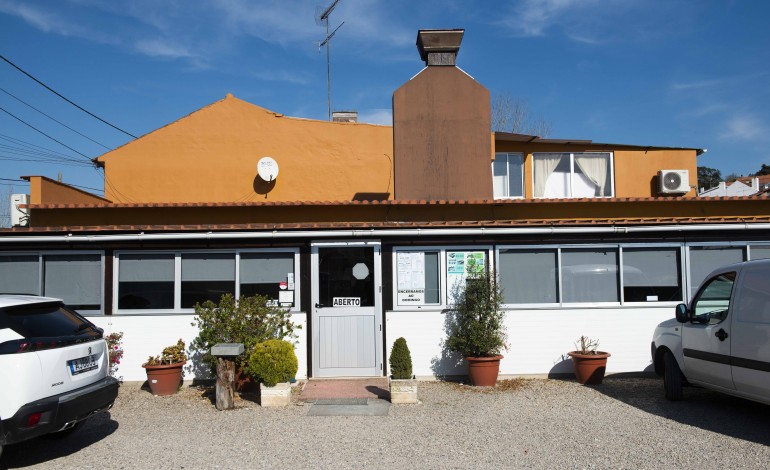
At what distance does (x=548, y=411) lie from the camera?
879 centimetres

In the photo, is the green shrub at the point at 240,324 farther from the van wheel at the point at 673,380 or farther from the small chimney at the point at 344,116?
the small chimney at the point at 344,116

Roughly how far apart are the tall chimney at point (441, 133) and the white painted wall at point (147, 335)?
555cm

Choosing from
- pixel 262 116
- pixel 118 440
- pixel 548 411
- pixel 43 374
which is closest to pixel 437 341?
pixel 548 411

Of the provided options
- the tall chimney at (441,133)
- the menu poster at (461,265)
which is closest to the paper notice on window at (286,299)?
the menu poster at (461,265)

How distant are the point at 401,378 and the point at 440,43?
9.48 meters

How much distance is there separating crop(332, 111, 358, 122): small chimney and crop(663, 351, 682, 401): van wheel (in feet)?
41.2

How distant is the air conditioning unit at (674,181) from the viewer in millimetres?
16578

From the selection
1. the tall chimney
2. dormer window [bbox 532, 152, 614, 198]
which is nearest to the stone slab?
the tall chimney

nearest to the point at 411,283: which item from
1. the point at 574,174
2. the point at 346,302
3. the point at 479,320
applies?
the point at 346,302

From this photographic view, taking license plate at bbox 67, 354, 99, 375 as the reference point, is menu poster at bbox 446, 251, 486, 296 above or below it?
above

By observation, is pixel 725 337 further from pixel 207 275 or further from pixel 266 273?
pixel 207 275

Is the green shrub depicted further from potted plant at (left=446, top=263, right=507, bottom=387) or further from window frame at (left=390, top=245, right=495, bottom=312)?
potted plant at (left=446, top=263, right=507, bottom=387)

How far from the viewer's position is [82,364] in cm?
689

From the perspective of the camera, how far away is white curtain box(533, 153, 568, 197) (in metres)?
17.5
